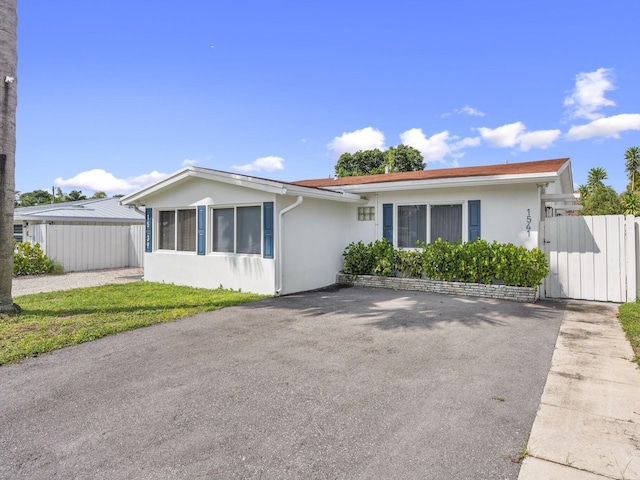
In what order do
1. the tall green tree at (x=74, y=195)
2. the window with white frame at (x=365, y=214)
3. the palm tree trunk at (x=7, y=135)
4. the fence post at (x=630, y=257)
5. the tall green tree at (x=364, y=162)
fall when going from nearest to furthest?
1. the palm tree trunk at (x=7, y=135)
2. the fence post at (x=630, y=257)
3. the window with white frame at (x=365, y=214)
4. the tall green tree at (x=364, y=162)
5. the tall green tree at (x=74, y=195)

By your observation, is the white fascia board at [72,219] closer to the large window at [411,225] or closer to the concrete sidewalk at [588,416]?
the large window at [411,225]

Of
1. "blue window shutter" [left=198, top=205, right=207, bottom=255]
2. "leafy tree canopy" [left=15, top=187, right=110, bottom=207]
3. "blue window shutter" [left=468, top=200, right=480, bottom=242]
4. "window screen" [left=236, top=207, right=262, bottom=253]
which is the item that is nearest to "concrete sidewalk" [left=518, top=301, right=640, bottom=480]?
"blue window shutter" [left=468, top=200, right=480, bottom=242]

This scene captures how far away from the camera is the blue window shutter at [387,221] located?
33.3 ft

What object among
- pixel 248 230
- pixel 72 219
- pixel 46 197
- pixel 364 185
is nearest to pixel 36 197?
pixel 46 197

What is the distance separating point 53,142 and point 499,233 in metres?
17.5

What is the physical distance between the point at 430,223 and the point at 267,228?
4.42 m

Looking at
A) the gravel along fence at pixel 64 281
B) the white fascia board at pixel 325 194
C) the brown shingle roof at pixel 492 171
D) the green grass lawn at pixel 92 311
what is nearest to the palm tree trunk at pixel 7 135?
the green grass lawn at pixel 92 311

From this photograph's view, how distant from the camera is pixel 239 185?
8812mm

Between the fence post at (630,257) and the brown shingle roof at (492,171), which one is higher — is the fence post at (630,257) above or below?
below

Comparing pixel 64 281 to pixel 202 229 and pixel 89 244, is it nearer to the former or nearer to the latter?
pixel 89 244

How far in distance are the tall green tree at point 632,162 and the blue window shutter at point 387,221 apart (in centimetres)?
4062

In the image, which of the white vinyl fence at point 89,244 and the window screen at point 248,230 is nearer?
the window screen at point 248,230

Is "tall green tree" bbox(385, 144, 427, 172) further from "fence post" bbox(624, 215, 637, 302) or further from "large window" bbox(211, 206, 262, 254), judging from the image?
"fence post" bbox(624, 215, 637, 302)

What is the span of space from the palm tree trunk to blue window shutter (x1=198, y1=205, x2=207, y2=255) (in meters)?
3.97
